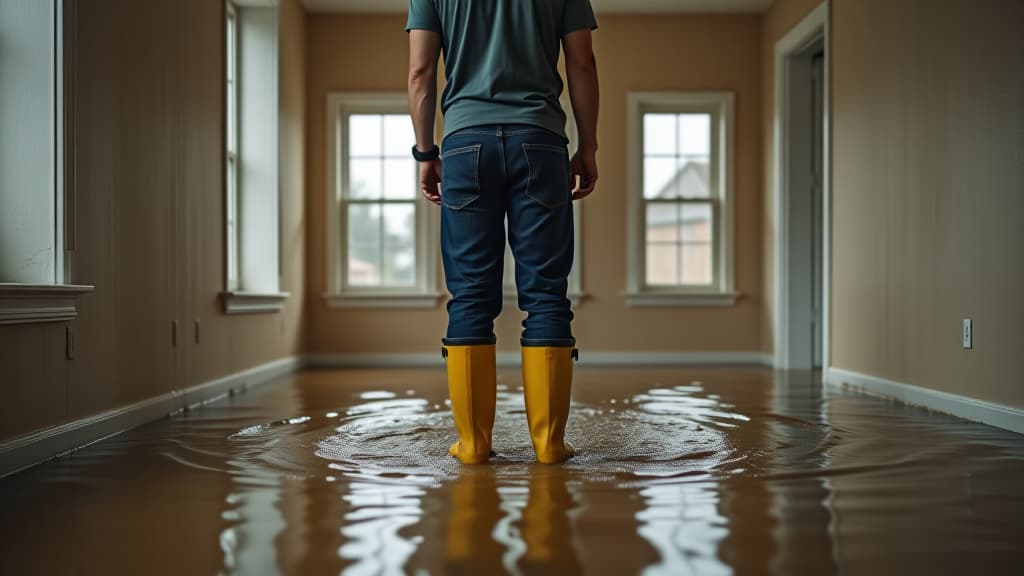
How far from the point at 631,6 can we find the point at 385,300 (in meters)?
2.87

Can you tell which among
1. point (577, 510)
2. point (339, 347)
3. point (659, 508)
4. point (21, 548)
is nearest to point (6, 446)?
point (21, 548)

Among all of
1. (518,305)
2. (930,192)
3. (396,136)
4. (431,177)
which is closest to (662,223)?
(396,136)

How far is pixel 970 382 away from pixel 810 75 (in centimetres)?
339

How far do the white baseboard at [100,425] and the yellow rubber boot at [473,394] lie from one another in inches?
47.8

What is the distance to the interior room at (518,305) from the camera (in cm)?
200

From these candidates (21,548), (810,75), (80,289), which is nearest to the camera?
(21,548)

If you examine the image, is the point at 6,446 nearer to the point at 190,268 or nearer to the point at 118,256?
the point at 118,256

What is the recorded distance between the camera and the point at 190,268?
4.34m

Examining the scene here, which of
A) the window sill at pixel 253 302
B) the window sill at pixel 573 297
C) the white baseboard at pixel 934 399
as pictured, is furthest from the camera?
the window sill at pixel 573 297

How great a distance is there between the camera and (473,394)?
2613 millimetres

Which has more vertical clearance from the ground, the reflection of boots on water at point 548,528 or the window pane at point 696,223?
the window pane at point 696,223

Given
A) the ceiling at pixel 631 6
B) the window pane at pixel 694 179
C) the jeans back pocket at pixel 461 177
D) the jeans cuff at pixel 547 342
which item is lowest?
the jeans cuff at pixel 547 342

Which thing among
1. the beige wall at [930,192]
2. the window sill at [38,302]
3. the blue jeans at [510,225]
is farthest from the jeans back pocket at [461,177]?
the beige wall at [930,192]

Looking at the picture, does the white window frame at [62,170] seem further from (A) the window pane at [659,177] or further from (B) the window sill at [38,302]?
(A) the window pane at [659,177]
